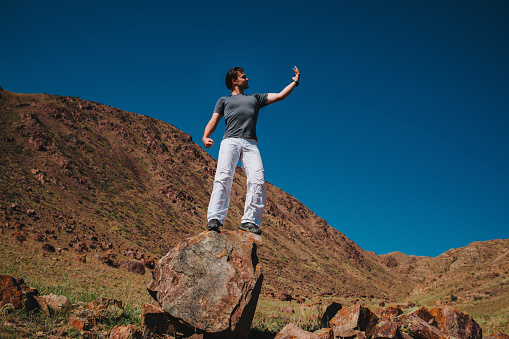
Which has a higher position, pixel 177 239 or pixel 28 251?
pixel 177 239

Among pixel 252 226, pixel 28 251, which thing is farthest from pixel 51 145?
pixel 252 226

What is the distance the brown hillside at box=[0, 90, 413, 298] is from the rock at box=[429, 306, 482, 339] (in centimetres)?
2065

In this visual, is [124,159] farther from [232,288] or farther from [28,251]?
[232,288]

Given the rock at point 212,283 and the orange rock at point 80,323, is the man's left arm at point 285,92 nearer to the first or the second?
the rock at point 212,283

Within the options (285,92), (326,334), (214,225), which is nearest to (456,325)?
(326,334)

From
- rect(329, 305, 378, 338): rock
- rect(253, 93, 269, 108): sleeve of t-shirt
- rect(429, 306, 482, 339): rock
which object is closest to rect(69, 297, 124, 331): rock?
rect(329, 305, 378, 338): rock

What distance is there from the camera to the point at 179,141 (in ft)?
214

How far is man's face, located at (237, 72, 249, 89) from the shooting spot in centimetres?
568

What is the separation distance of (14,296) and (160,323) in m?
2.29

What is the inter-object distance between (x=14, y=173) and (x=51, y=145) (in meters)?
9.19

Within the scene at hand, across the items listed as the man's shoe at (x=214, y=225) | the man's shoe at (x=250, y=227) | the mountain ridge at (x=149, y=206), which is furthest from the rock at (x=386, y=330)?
the mountain ridge at (x=149, y=206)

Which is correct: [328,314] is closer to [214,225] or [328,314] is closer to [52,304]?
[214,225]

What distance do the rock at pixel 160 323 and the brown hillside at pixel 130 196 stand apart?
19023 millimetres

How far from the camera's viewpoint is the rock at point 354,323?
511cm
